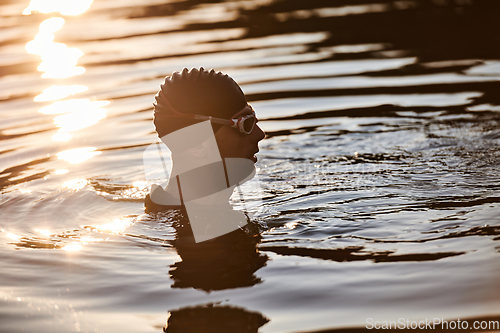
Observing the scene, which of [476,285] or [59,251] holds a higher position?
[59,251]

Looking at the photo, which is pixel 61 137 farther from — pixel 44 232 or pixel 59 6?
pixel 59 6

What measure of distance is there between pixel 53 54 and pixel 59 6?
521 cm

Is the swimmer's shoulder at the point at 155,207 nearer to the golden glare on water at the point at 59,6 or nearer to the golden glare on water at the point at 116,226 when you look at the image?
the golden glare on water at the point at 116,226

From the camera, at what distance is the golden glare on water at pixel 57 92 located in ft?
30.5

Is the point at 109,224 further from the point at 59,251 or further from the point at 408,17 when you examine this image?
the point at 408,17

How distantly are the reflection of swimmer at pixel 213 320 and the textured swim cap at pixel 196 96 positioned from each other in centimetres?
141

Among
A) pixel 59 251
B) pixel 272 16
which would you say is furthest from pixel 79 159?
pixel 272 16

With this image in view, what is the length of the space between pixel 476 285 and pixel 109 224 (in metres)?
2.70

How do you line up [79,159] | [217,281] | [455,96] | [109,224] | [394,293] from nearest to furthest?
1. [394,293]
2. [217,281]
3. [109,224]
4. [79,159]
5. [455,96]

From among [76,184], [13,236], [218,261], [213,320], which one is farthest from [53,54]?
[213,320]

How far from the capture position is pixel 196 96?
13.4 feet

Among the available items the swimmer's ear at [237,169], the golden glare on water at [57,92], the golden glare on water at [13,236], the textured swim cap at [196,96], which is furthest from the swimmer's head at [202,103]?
the golden glare on water at [57,92]

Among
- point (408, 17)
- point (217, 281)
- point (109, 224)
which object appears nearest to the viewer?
point (217, 281)

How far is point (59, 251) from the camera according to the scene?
4.14 m
